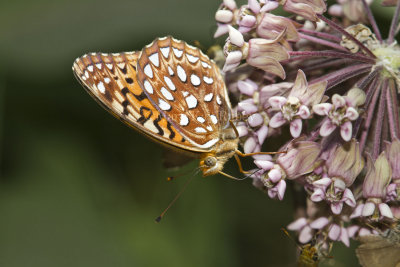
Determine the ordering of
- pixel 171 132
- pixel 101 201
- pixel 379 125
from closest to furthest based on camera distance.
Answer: pixel 379 125 < pixel 171 132 < pixel 101 201

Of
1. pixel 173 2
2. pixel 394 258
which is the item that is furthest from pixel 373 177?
pixel 173 2

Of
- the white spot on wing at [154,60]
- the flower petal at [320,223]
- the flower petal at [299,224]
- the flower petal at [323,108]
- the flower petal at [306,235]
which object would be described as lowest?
the flower petal at [306,235]

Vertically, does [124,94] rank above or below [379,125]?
above

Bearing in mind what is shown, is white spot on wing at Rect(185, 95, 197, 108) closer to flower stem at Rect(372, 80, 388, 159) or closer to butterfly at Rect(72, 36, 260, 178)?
butterfly at Rect(72, 36, 260, 178)

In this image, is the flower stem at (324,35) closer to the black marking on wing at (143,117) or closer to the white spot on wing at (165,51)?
the white spot on wing at (165,51)

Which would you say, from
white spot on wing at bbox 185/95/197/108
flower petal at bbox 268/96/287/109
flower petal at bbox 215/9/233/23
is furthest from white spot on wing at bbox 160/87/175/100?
flower petal at bbox 268/96/287/109

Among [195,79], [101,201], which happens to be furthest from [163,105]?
[101,201]

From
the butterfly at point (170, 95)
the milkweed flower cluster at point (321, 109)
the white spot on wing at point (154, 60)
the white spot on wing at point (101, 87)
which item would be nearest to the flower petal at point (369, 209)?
the milkweed flower cluster at point (321, 109)

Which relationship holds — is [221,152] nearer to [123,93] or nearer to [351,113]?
[123,93]
